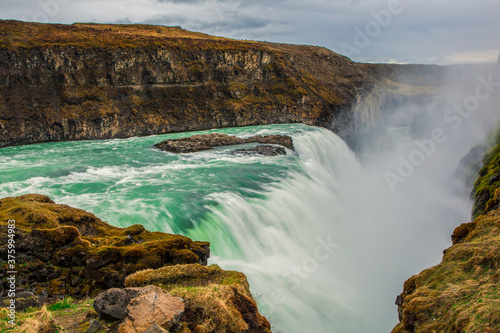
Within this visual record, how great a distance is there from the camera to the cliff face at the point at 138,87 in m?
49.8

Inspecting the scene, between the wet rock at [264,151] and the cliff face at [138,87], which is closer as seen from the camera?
the wet rock at [264,151]

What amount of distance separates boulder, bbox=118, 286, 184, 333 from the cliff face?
157ft

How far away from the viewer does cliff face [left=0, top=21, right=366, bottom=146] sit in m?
49.8

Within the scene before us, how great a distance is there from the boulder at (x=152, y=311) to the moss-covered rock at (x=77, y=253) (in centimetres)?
375

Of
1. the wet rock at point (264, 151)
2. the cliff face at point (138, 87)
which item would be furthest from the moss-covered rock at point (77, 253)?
the cliff face at point (138, 87)

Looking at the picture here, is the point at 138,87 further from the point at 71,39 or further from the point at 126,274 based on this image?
the point at 126,274

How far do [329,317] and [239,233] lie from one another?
5.73m

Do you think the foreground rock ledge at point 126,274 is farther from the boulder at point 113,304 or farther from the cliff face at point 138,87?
Answer: the cliff face at point 138,87

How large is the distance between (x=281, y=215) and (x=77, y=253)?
12584mm

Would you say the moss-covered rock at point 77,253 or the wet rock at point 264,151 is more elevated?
the moss-covered rock at point 77,253

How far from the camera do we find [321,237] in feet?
73.3

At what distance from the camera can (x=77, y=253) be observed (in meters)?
10.5

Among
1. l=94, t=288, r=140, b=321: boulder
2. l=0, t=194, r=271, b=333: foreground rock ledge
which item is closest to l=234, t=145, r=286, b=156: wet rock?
l=0, t=194, r=271, b=333: foreground rock ledge

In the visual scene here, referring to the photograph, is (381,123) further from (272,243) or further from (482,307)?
(482,307)
